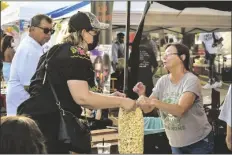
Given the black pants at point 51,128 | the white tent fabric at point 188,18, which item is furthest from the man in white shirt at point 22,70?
the white tent fabric at point 188,18

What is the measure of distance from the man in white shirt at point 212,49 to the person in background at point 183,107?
869 cm

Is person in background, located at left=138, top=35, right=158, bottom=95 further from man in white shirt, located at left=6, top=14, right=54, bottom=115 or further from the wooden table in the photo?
man in white shirt, located at left=6, top=14, right=54, bottom=115

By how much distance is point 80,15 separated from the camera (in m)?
2.25

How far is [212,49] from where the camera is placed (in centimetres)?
1231

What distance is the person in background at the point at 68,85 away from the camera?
2131 millimetres

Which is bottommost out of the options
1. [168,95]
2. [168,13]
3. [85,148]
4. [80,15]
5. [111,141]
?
[111,141]

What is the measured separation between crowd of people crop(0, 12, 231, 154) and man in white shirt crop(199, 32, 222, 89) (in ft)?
28.5

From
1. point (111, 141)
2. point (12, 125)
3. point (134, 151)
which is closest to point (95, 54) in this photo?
point (111, 141)

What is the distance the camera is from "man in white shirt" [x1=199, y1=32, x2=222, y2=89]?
38.5 feet

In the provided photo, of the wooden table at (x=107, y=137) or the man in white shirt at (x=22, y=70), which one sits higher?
the man in white shirt at (x=22, y=70)

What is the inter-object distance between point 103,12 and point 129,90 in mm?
1447

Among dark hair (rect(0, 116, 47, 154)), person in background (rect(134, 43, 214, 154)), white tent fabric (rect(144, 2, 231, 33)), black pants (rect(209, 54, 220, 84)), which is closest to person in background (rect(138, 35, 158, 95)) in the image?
white tent fabric (rect(144, 2, 231, 33))

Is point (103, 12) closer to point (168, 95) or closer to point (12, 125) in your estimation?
point (168, 95)

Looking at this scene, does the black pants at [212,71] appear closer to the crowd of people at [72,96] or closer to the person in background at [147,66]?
the person in background at [147,66]
